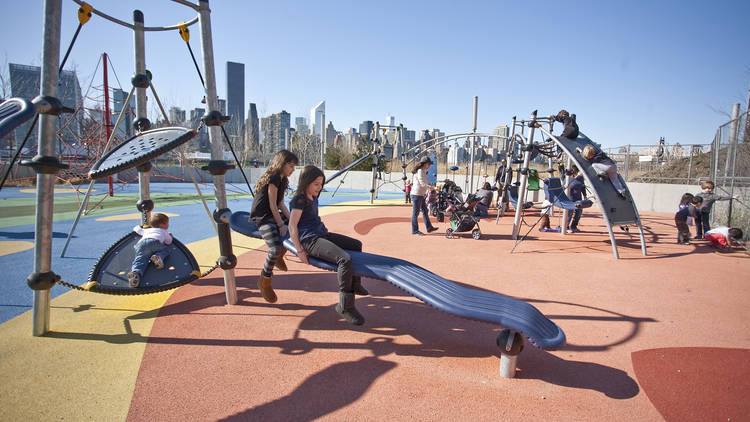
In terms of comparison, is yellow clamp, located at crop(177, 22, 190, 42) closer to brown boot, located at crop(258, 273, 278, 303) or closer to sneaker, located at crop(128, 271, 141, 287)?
sneaker, located at crop(128, 271, 141, 287)

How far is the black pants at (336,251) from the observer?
338 centimetres

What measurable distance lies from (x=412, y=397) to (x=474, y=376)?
574 mm

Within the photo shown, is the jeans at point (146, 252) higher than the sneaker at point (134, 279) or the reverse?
higher

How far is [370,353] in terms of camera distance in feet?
10.1

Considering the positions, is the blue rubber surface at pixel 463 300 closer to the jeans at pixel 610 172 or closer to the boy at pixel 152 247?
the boy at pixel 152 247

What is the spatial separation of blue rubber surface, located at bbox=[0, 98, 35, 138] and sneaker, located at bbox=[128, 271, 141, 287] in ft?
6.30

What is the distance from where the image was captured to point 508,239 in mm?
8375

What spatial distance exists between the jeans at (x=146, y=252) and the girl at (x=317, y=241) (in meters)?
1.77

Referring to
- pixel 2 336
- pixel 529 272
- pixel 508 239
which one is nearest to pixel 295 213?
pixel 2 336

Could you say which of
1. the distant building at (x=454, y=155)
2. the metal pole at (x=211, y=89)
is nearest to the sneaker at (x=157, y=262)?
the metal pole at (x=211, y=89)

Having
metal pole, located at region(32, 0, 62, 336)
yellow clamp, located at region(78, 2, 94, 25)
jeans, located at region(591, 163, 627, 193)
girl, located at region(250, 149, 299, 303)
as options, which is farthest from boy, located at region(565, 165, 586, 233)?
metal pole, located at region(32, 0, 62, 336)

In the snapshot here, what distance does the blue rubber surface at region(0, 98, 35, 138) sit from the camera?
81.8 inches

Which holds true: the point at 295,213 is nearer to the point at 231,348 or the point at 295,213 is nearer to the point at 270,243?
the point at 270,243

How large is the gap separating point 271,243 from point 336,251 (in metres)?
0.86
